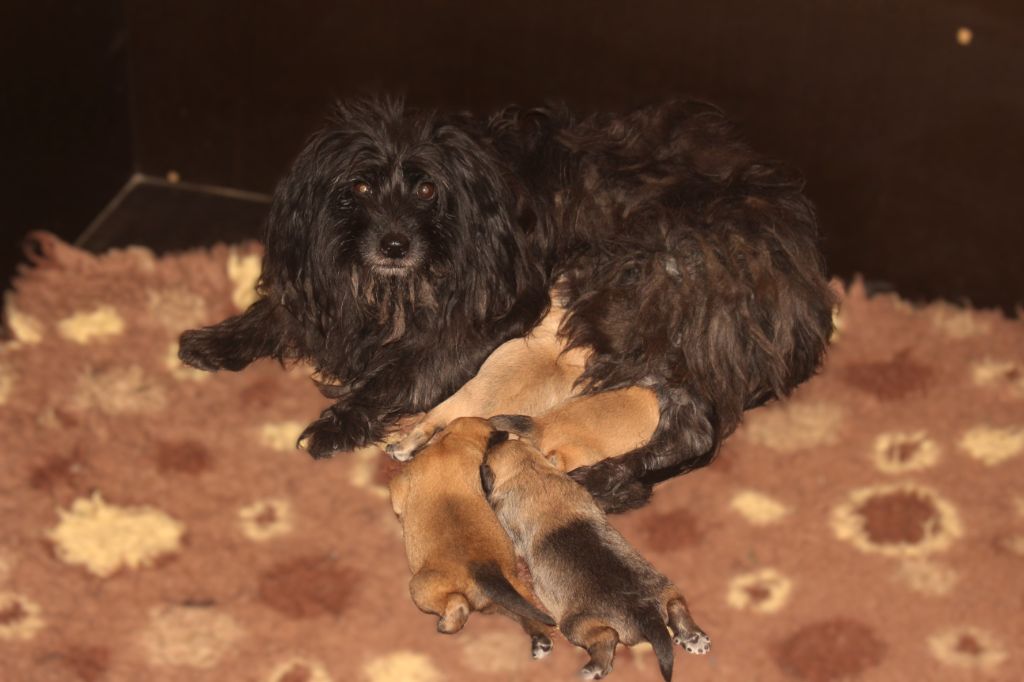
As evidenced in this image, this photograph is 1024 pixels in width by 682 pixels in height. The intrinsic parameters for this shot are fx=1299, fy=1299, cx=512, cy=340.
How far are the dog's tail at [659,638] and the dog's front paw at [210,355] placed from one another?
168 cm

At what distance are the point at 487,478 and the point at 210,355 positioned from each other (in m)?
1.14

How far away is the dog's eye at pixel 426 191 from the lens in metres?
3.38

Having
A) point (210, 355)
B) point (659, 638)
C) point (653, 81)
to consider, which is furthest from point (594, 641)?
point (653, 81)

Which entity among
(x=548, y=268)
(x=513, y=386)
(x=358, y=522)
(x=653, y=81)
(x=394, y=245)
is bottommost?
(x=358, y=522)

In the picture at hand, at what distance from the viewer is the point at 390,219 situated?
3.35 m

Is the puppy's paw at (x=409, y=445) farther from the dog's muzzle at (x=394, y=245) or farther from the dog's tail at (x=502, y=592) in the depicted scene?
the dog's tail at (x=502, y=592)

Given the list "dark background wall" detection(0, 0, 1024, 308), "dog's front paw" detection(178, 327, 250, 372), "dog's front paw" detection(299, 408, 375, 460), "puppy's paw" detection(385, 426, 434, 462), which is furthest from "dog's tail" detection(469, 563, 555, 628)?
"dark background wall" detection(0, 0, 1024, 308)

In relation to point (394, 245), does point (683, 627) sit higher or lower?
lower

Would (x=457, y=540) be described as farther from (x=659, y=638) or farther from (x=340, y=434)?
(x=340, y=434)

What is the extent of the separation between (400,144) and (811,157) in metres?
1.59

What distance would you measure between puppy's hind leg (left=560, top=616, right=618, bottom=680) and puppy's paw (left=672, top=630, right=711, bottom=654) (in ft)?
0.70

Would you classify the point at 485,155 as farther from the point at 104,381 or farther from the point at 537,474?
the point at 104,381

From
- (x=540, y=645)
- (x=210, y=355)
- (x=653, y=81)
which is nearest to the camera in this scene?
(x=540, y=645)

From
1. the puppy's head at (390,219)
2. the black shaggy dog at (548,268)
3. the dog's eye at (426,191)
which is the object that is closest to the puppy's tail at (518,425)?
the black shaggy dog at (548,268)
